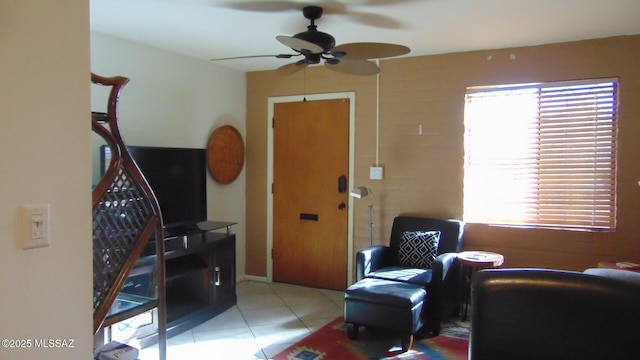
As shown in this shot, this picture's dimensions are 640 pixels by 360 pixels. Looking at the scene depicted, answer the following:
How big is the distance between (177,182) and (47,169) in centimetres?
260

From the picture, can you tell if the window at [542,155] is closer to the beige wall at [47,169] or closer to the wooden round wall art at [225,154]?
the wooden round wall art at [225,154]

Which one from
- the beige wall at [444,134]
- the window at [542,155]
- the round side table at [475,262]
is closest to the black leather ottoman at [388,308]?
the round side table at [475,262]

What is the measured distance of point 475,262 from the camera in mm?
3484

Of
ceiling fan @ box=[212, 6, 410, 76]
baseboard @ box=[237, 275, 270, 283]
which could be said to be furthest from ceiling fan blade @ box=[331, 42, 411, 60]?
baseboard @ box=[237, 275, 270, 283]

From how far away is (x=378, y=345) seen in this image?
3.29 meters

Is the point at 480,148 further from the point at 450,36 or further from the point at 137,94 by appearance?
the point at 137,94

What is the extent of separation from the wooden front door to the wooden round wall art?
1.29ft

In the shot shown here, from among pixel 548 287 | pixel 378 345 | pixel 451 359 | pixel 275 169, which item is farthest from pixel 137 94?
pixel 548 287

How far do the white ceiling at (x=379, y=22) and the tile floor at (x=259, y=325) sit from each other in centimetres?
230

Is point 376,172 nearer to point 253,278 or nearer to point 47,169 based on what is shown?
point 253,278

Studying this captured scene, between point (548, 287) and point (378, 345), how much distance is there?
198 centimetres

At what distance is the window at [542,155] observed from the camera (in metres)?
3.69

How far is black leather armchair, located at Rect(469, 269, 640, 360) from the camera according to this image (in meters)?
1.42

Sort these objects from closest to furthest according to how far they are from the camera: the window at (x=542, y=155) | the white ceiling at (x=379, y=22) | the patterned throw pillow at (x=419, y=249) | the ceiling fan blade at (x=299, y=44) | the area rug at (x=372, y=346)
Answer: the ceiling fan blade at (x=299, y=44) < the white ceiling at (x=379, y=22) < the area rug at (x=372, y=346) < the window at (x=542, y=155) < the patterned throw pillow at (x=419, y=249)
